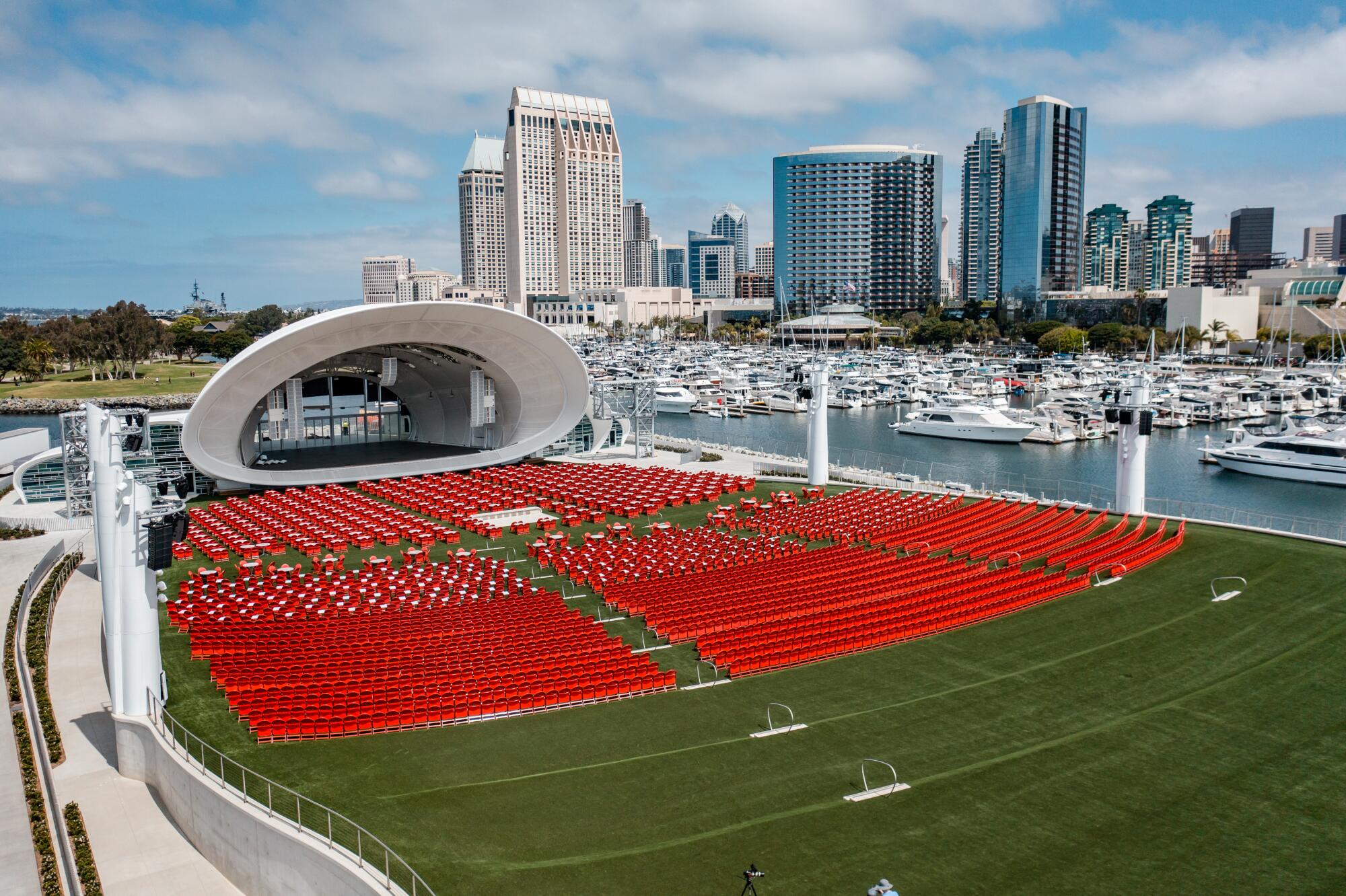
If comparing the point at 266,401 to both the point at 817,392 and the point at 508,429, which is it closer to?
the point at 508,429

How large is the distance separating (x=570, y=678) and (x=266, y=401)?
31363 mm

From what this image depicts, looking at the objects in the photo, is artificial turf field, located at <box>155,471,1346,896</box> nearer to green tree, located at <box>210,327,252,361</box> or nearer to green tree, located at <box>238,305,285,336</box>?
green tree, located at <box>210,327,252,361</box>

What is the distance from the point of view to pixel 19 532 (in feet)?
117

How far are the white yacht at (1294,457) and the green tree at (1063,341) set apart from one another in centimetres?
7215

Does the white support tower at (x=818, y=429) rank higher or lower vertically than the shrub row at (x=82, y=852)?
higher

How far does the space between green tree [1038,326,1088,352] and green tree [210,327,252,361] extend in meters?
112

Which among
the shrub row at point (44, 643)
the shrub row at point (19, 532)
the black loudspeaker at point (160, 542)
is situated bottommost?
the shrub row at point (44, 643)

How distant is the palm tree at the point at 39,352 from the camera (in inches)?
4284

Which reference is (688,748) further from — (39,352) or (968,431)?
(39,352)

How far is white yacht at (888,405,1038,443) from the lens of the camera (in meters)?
71.0

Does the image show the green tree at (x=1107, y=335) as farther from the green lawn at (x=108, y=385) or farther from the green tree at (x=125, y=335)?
the green tree at (x=125, y=335)

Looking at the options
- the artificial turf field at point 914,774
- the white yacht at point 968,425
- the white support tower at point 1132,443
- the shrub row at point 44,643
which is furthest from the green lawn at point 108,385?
the artificial turf field at point 914,774

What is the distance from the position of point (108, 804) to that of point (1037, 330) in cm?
14543

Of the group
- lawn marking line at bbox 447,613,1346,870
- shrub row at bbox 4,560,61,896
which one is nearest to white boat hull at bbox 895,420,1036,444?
lawn marking line at bbox 447,613,1346,870
